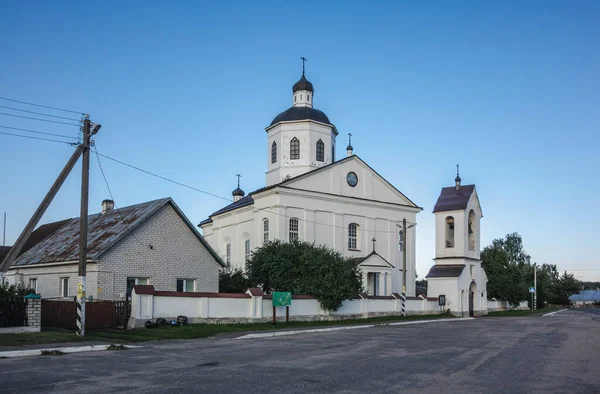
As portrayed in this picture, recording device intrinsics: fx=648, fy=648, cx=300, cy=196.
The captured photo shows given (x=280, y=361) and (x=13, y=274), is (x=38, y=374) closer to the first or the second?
(x=280, y=361)

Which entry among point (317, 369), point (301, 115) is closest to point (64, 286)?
point (317, 369)

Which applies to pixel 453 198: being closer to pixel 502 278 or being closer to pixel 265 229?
pixel 502 278

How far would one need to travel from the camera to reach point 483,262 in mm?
63875

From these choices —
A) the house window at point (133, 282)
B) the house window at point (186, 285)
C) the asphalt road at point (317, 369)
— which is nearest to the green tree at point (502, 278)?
the house window at point (186, 285)

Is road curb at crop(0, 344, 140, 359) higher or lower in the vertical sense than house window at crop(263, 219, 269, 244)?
lower

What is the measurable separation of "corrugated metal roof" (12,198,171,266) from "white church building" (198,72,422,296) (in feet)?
44.7

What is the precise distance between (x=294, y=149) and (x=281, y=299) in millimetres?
22044

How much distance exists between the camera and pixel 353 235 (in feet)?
168

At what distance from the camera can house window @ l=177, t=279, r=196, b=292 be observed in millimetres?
32781

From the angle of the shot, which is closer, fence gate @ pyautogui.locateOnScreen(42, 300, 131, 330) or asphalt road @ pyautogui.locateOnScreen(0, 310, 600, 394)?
asphalt road @ pyautogui.locateOnScreen(0, 310, 600, 394)

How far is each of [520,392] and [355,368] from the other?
3762 mm

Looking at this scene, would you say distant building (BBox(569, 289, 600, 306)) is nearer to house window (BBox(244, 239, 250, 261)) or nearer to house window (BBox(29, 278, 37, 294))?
house window (BBox(244, 239, 250, 261))

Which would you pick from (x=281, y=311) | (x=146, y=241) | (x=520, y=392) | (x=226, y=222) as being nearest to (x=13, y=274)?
(x=146, y=241)

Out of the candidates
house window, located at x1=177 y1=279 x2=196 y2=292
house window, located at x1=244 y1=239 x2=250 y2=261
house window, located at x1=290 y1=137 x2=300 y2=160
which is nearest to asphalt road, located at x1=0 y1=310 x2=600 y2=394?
house window, located at x1=177 y1=279 x2=196 y2=292
